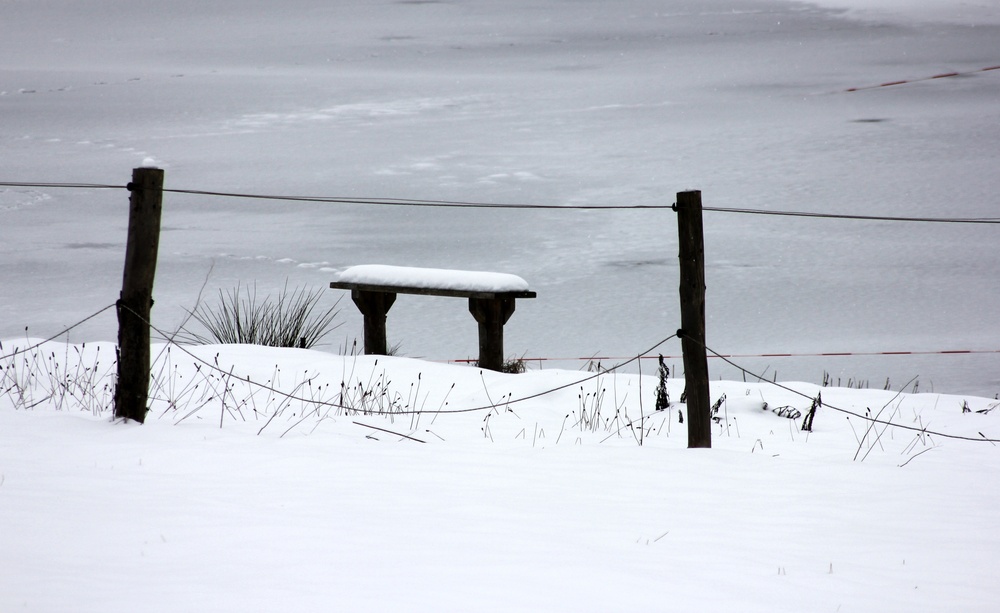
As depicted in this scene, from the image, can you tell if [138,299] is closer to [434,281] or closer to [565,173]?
[434,281]

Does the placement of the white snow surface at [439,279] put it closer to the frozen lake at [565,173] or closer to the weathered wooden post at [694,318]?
the frozen lake at [565,173]

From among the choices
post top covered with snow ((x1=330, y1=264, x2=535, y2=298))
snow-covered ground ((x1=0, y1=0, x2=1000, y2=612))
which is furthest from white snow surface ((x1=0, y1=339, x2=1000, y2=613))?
post top covered with snow ((x1=330, y1=264, x2=535, y2=298))

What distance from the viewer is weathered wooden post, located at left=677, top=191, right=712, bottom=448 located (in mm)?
5066

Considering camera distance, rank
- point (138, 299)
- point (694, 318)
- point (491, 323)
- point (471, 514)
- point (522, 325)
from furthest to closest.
Result: point (522, 325)
point (491, 323)
point (694, 318)
point (138, 299)
point (471, 514)

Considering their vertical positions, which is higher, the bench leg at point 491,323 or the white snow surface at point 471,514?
the bench leg at point 491,323

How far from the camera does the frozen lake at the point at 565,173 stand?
10789 mm

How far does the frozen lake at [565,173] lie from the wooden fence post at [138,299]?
4.67 m

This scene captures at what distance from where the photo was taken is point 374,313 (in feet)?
26.4

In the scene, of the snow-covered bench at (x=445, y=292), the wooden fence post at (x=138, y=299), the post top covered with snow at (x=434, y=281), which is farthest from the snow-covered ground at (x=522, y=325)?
the post top covered with snow at (x=434, y=281)

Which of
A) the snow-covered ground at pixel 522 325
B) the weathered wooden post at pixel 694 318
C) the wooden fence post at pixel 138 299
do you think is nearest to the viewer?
the snow-covered ground at pixel 522 325

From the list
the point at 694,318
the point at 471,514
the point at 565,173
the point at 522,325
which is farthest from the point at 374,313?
the point at 565,173

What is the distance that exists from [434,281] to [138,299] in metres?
2.93

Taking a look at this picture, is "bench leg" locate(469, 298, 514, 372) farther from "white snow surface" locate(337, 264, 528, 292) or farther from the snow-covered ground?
the snow-covered ground

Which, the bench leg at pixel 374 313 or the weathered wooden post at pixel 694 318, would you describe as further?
the bench leg at pixel 374 313
